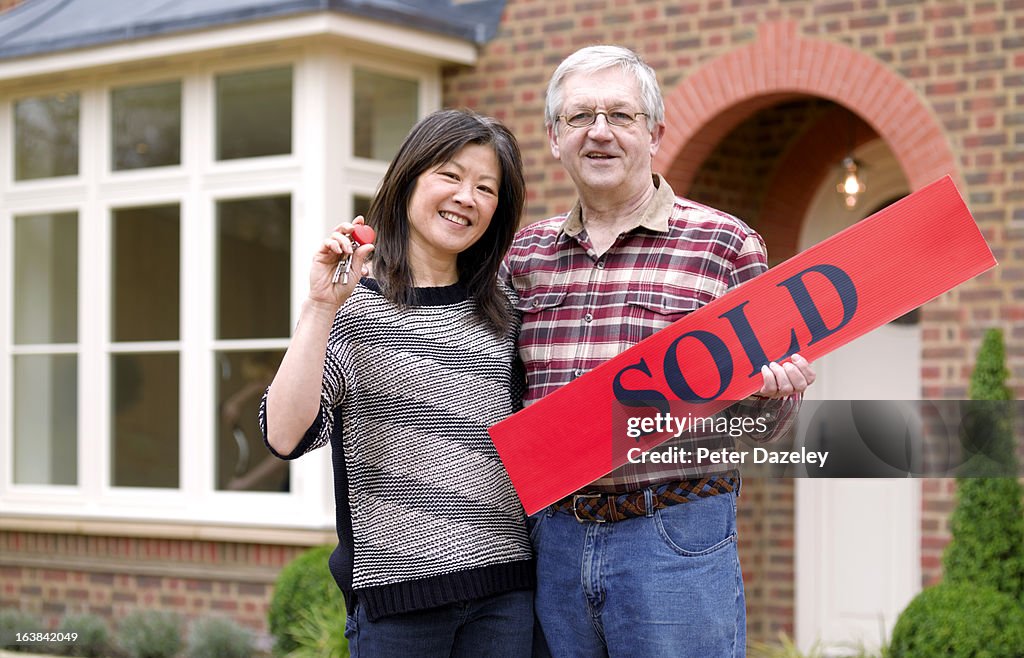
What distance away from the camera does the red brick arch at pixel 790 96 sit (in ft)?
19.5

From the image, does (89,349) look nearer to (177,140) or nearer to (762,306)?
(177,140)

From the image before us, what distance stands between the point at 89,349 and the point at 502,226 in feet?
17.9

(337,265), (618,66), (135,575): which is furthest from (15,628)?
(618,66)

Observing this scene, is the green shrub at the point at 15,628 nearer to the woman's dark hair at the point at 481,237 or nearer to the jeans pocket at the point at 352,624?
the jeans pocket at the point at 352,624

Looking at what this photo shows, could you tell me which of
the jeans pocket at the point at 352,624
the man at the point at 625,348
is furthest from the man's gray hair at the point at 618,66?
the jeans pocket at the point at 352,624

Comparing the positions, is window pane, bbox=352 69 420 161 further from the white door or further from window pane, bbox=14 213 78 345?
the white door

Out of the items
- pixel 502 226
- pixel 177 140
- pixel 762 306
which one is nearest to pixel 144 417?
pixel 177 140

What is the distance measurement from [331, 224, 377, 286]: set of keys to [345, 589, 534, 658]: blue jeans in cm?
66

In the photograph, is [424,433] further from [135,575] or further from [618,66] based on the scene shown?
[135,575]

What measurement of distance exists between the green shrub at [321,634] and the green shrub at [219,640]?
47cm

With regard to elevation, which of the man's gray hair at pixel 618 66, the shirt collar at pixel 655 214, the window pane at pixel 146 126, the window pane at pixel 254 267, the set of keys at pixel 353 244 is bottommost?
the set of keys at pixel 353 244

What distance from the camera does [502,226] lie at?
279 cm

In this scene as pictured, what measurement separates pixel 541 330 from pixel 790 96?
4.18 meters

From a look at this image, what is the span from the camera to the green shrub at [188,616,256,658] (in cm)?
669
